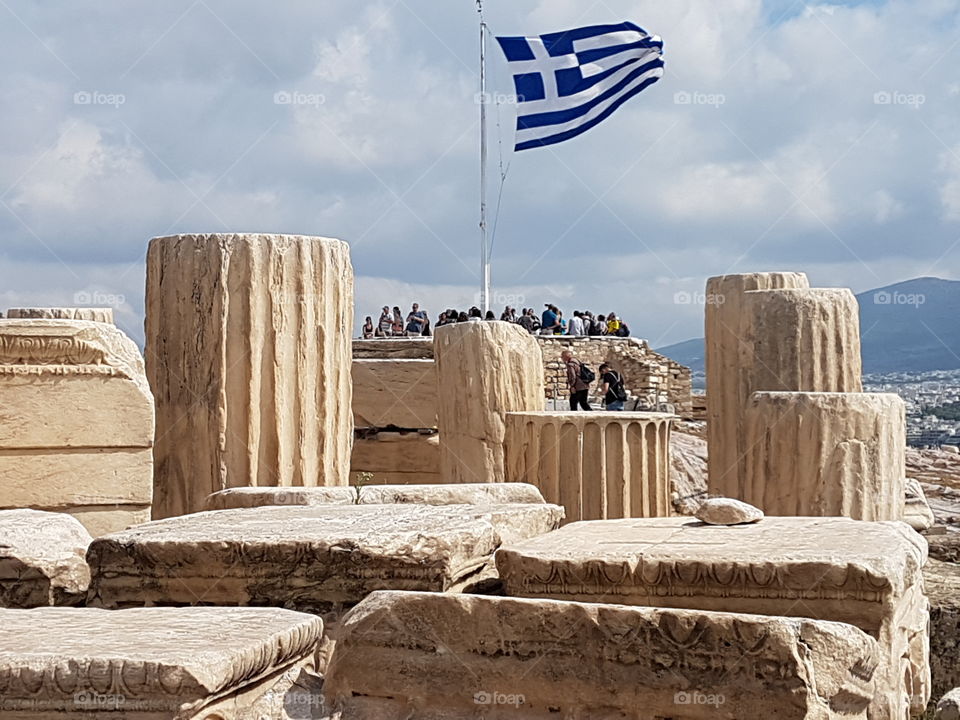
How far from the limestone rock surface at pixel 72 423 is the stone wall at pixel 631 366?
1748 centimetres

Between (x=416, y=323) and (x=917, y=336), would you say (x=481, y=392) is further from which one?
(x=917, y=336)

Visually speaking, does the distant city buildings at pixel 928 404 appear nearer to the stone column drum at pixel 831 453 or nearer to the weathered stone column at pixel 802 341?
the weathered stone column at pixel 802 341

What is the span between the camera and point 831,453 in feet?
22.3

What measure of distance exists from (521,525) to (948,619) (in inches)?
152

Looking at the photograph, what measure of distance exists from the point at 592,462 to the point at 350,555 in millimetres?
5572

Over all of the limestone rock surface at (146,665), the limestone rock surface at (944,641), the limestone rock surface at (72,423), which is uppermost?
the limestone rock surface at (72,423)

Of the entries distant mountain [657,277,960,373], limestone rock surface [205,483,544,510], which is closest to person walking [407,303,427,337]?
limestone rock surface [205,483,544,510]

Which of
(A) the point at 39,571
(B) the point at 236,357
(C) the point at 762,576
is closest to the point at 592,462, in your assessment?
(B) the point at 236,357

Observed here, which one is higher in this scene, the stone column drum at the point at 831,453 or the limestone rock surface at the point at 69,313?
the limestone rock surface at the point at 69,313

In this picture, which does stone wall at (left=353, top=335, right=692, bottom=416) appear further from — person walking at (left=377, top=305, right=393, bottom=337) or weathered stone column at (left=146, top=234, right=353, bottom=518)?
weathered stone column at (left=146, top=234, right=353, bottom=518)

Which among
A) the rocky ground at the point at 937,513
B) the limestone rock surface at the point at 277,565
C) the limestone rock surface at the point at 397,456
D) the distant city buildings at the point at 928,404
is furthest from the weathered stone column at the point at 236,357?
the distant city buildings at the point at 928,404

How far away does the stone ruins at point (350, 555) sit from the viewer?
2.69 metres

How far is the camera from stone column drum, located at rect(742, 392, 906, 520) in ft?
22.3

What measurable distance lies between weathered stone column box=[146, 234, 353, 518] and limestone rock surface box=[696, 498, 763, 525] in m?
2.60
